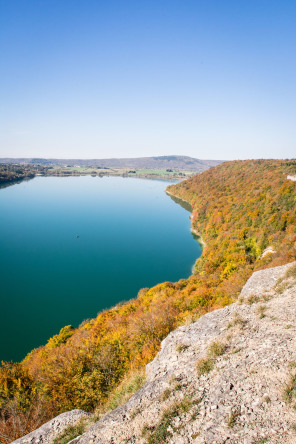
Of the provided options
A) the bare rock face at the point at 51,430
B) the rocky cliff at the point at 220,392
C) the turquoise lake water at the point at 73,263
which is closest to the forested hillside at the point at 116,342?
the bare rock face at the point at 51,430

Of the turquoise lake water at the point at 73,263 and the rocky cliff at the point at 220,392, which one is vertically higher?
the rocky cliff at the point at 220,392

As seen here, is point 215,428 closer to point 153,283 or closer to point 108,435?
point 108,435

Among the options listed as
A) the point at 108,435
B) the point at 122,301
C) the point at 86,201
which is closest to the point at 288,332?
the point at 108,435

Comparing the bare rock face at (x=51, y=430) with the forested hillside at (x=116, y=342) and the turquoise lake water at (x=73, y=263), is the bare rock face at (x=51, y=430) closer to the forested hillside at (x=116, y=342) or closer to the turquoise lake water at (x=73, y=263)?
the forested hillside at (x=116, y=342)

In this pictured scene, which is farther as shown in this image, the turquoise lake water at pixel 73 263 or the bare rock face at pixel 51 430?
the turquoise lake water at pixel 73 263

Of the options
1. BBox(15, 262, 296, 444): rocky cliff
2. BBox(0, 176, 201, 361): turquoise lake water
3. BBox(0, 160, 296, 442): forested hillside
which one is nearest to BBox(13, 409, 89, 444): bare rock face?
BBox(15, 262, 296, 444): rocky cliff

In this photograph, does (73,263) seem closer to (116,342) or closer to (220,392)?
(116,342)

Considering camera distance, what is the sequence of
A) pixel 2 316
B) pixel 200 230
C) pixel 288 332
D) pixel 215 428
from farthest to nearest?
pixel 200 230 < pixel 2 316 < pixel 288 332 < pixel 215 428
